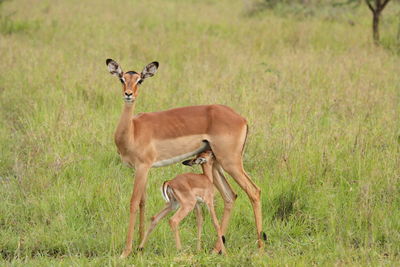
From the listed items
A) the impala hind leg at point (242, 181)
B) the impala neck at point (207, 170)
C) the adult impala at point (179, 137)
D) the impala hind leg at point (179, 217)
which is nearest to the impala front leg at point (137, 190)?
the adult impala at point (179, 137)

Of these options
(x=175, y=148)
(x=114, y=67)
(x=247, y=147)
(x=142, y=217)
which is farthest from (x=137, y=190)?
(x=247, y=147)

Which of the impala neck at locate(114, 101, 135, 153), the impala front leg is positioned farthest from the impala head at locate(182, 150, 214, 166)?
the impala neck at locate(114, 101, 135, 153)

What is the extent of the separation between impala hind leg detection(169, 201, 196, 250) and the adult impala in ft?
1.12

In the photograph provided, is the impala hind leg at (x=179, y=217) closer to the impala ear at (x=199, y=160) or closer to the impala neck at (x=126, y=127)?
the impala ear at (x=199, y=160)

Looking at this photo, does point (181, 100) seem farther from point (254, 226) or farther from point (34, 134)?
point (254, 226)

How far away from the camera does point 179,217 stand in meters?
4.21

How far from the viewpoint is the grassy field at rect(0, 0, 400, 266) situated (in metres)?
4.43

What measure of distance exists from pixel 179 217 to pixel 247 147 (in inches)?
78.8

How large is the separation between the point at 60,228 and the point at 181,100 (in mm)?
3219

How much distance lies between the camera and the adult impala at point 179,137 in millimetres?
4447

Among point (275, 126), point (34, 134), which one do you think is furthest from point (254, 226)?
point (34, 134)

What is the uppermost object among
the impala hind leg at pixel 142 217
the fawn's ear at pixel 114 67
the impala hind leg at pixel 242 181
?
the fawn's ear at pixel 114 67

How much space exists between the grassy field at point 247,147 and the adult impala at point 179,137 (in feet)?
1.43

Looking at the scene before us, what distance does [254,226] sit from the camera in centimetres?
481
